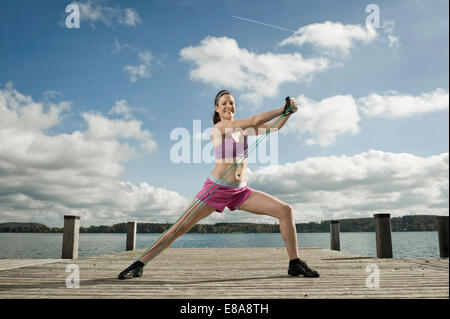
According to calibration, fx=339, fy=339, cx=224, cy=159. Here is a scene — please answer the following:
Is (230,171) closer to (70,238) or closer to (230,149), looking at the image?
(230,149)

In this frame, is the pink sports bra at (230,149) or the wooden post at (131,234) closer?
the pink sports bra at (230,149)

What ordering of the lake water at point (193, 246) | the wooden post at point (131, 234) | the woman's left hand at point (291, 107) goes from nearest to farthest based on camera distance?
the woman's left hand at point (291, 107), the wooden post at point (131, 234), the lake water at point (193, 246)

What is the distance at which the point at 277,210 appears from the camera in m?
4.09

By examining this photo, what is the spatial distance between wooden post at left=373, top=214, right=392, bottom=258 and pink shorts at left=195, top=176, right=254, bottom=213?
13.6 ft

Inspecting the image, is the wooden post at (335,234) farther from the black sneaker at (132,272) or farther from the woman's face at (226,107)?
the black sneaker at (132,272)

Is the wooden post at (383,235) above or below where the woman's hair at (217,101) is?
below

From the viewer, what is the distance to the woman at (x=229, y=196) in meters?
3.95

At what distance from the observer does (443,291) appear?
319 centimetres

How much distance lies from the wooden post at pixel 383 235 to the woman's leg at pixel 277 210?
353 centimetres

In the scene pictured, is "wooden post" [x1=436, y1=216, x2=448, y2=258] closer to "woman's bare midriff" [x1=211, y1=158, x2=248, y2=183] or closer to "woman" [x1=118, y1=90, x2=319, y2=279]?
"woman" [x1=118, y1=90, x2=319, y2=279]

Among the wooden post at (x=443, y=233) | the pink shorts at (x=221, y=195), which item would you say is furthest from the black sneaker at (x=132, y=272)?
the wooden post at (x=443, y=233)

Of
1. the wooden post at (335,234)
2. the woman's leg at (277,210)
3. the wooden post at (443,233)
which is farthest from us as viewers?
the wooden post at (335,234)
